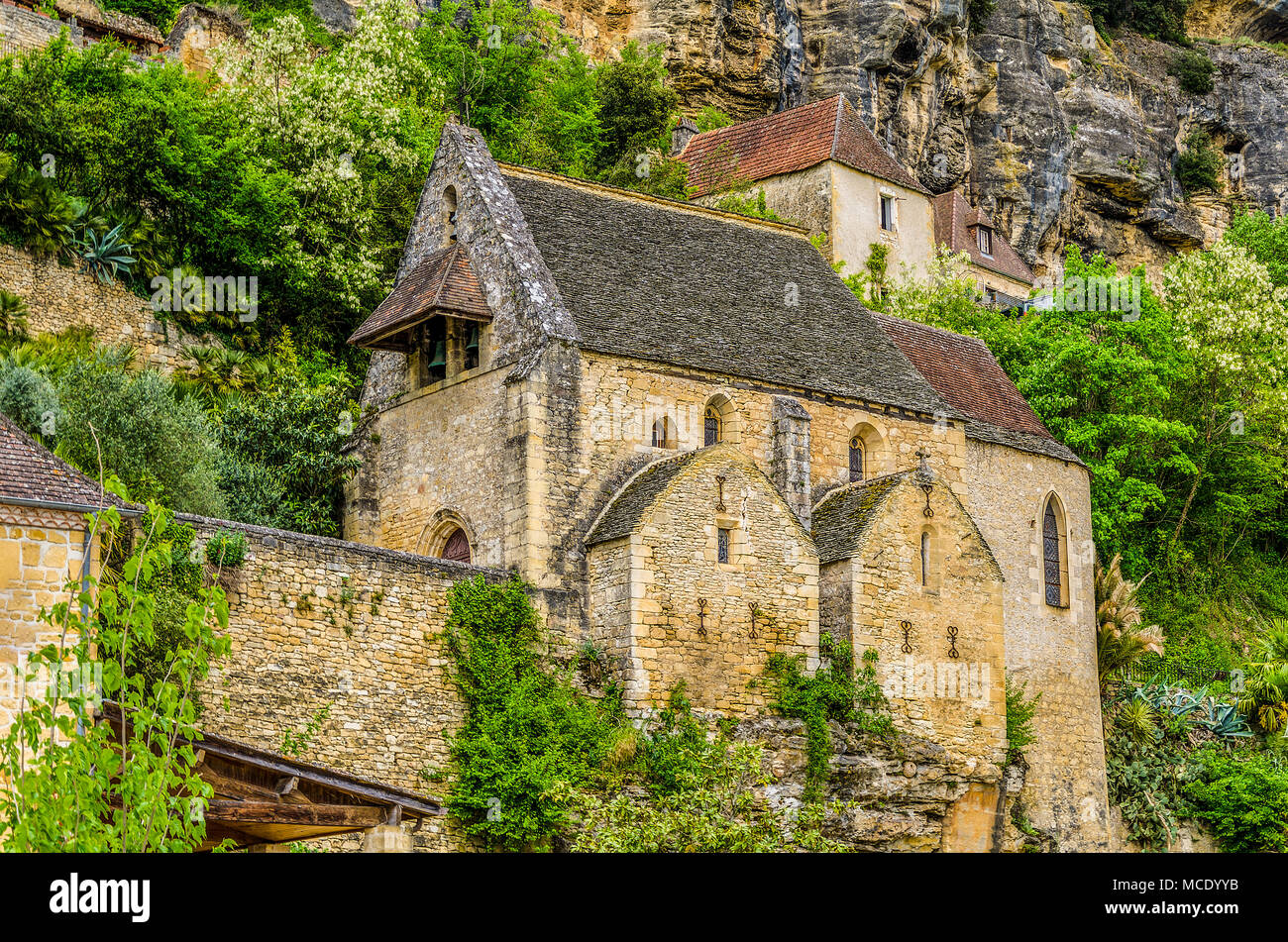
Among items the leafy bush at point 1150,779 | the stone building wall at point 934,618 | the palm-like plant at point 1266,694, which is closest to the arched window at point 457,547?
the stone building wall at point 934,618

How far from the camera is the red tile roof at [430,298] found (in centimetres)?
2964

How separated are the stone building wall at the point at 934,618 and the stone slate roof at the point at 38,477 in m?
13.5

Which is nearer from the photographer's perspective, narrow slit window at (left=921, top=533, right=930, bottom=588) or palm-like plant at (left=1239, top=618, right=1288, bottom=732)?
narrow slit window at (left=921, top=533, right=930, bottom=588)

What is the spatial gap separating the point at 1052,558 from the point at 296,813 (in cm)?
2206

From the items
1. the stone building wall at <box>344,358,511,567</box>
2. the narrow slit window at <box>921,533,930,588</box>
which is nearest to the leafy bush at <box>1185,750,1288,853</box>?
the narrow slit window at <box>921,533,930,588</box>

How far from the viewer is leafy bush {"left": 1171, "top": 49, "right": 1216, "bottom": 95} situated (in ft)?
225

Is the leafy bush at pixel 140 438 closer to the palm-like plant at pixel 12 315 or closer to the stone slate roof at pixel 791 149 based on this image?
the palm-like plant at pixel 12 315

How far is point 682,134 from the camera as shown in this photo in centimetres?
5153

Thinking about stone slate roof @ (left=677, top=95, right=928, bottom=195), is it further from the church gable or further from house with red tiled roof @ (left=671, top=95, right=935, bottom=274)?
the church gable

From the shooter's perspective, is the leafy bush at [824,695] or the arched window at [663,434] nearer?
the leafy bush at [824,695]

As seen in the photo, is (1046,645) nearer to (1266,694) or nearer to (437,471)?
(1266,694)

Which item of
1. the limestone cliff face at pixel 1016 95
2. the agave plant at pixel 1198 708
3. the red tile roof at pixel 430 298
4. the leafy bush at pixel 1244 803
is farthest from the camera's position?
the limestone cliff face at pixel 1016 95

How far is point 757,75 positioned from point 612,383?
2849cm

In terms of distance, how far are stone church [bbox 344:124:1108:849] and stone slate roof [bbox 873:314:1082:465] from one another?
0.67ft
